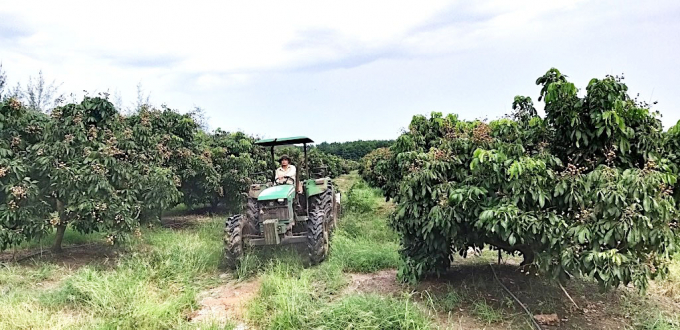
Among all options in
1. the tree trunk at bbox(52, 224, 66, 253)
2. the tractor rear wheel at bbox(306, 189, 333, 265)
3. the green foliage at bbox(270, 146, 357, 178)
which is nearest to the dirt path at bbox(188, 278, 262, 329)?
the tractor rear wheel at bbox(306, 189, 333, 265)

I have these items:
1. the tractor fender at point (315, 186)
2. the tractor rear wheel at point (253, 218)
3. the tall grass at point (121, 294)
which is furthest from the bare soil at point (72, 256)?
the tractor fender at point (315, 186)

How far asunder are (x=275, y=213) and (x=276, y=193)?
30 cm

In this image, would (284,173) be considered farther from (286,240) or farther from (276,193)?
(286,240)

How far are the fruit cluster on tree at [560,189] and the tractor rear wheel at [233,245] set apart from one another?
94.2 inches

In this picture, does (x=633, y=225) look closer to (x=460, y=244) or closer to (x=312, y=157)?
(x=460, y=244)

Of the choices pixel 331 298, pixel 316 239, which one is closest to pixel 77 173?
pixel 316 239

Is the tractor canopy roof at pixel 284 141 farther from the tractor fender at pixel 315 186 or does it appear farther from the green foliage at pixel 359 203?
the green foliage at pixel 359 203

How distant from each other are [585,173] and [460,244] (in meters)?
1.33

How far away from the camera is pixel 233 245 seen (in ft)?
21.4

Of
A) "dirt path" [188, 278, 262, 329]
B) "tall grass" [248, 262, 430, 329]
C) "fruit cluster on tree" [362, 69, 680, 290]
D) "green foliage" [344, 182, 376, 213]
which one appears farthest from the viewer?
"green foliage" [344, 182, 376, 213]

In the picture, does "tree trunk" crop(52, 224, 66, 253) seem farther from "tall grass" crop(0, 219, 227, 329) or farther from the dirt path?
the dirt path

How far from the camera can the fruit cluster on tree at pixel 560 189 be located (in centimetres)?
379

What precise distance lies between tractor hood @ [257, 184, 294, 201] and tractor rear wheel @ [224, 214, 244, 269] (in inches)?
19.8

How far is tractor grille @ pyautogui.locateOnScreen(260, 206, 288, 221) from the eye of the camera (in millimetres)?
6844
